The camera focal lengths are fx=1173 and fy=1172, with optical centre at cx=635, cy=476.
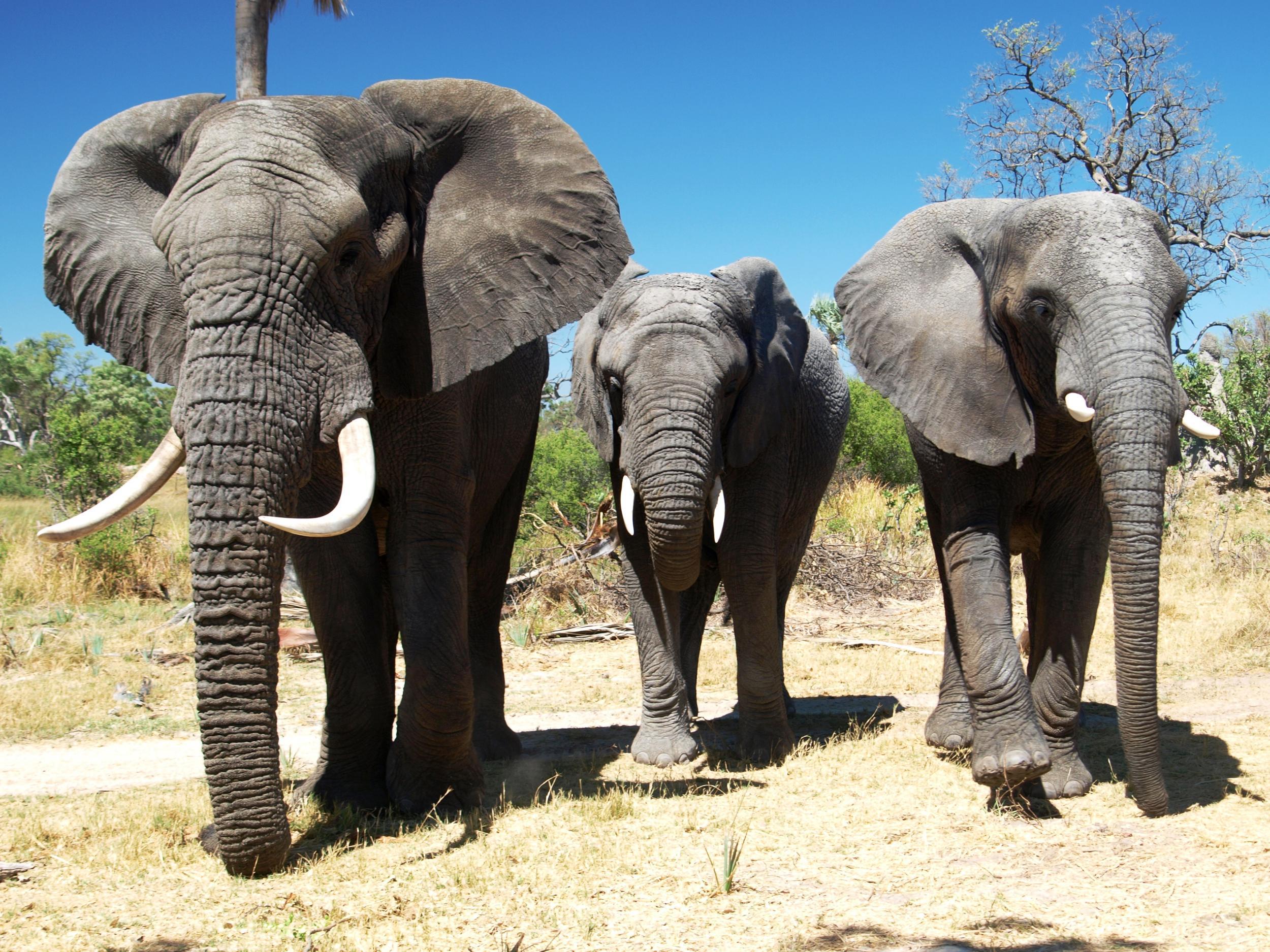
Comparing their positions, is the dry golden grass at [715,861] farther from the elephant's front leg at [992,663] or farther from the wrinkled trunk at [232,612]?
the wrinkled trunk at [232,612]

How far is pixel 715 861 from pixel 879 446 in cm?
1707

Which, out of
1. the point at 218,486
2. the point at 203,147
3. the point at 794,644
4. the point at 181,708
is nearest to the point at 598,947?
A: the point at 218,486

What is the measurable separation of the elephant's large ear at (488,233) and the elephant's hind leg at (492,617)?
1871mm

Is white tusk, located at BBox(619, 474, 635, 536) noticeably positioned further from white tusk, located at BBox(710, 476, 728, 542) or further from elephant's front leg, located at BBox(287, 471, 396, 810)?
elephant's front leg, located at BBox(287, 471, 396, 810)

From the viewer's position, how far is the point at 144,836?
4.74 meters

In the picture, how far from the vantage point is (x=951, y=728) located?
669cm

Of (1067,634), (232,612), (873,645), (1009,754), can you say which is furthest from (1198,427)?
(873,645)

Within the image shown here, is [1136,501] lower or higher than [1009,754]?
higher

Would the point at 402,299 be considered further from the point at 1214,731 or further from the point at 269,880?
the point at 1214,731

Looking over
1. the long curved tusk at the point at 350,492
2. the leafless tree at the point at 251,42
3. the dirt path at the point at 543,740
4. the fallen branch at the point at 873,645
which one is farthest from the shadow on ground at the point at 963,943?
the leafless tree at the point at 251,42

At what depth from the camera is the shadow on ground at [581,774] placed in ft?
15.9

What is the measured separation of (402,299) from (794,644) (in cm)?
705

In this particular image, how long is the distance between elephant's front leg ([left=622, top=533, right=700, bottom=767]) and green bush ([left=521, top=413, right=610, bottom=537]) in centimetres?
891

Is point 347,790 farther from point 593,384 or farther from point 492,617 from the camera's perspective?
point 593,384
